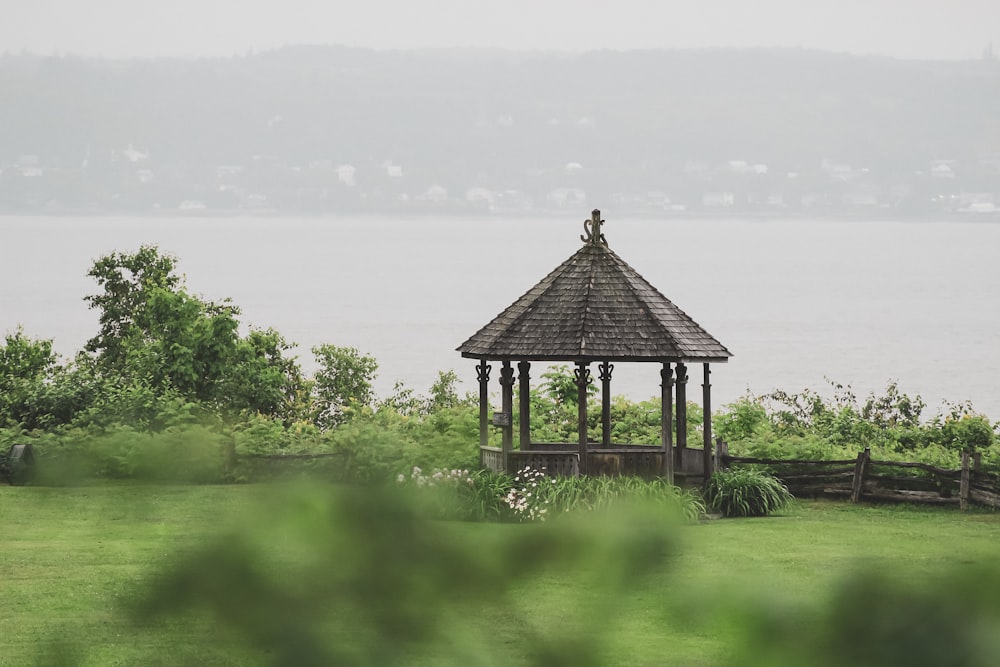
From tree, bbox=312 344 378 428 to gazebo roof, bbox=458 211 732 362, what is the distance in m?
8.34

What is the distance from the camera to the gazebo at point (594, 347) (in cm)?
1716

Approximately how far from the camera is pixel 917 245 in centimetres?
16925

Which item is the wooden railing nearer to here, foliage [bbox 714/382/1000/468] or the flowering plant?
the flowering plant

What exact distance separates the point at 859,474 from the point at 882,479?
364mm

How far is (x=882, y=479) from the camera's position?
1925 cm

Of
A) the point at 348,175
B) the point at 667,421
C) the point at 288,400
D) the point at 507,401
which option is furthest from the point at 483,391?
the point at 348,175

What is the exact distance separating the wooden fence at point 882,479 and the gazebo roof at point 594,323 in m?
2.49

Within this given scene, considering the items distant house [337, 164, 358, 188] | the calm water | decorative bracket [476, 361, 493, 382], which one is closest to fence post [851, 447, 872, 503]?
decorative bracket [476, 361, 493, 382]

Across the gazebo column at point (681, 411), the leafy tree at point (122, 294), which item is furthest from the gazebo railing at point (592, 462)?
the leafy tree at point (122, 294)

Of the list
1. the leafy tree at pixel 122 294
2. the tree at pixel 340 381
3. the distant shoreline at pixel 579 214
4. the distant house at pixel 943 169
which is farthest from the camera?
the distant shoreline at pixel 579 214

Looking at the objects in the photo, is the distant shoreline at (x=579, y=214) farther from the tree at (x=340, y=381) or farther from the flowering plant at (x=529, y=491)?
the flowering plant at (x=529, y=491)

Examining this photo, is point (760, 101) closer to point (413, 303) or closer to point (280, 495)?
point (413, 303)

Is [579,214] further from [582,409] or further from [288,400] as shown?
[582,409]

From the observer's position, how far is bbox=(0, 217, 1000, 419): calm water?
70250 millimetres
